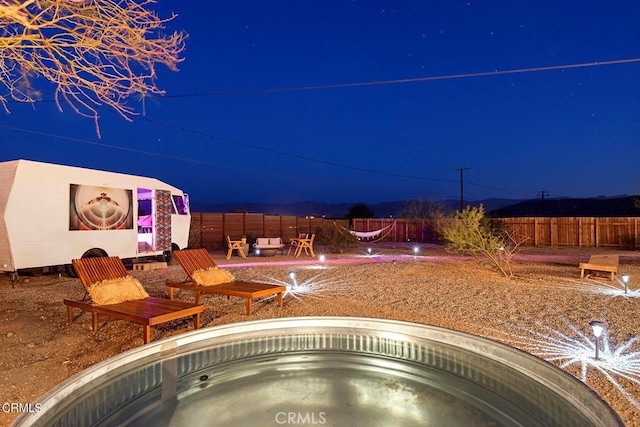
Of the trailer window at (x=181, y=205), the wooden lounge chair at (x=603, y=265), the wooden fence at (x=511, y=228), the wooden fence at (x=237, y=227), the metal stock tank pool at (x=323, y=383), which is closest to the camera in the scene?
the metal stock tank pool at (x=323, y=383)

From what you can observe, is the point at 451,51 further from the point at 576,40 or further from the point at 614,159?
the point at 614,159

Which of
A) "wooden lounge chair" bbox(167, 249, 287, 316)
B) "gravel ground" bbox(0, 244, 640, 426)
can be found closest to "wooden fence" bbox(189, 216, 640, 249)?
"gravel ground" bbox(0, 244, 640, 426)

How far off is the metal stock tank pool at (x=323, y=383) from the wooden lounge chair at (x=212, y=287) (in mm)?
804

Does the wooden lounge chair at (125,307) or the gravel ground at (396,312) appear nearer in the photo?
the gravel ground at (396,312)

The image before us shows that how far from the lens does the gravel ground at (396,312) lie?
9.87 ft

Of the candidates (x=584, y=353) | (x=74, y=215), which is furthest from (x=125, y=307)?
(x=74, y=215)

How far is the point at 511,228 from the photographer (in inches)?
706

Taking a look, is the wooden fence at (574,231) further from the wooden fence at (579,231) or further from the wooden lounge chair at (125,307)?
the wooden lounge chair at (125,307)

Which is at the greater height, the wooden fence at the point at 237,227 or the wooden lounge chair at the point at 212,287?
the wooden fence at the point at 237,227

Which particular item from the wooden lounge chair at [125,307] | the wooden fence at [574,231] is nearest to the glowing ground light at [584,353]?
the wooden lounge chair at [125,307]

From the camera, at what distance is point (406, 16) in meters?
12.5

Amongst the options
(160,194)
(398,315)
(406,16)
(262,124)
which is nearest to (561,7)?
(406,16)

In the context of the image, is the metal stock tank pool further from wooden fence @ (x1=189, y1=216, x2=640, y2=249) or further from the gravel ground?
wooden fence @ (x1=189, y1=216, x2=640, y2=249)


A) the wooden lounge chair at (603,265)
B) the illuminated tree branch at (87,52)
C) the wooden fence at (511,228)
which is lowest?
the wooden lounge chair at (603,265)
